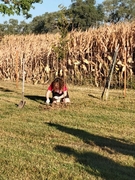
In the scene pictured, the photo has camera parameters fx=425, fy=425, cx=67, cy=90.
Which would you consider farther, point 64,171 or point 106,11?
point 106,11

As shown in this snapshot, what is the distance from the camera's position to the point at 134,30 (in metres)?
18.4

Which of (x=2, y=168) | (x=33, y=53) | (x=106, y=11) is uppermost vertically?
(x=106, y=11)

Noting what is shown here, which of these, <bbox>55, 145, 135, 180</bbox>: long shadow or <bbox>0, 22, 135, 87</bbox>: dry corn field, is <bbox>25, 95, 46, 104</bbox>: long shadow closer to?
<bbox>0, 22, 135, 87</bbox>: dry corn field

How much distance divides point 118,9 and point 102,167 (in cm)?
6192

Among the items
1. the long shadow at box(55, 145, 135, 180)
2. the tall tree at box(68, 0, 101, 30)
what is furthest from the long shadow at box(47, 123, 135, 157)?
the tall tree at box(68, 0, 101, 30)

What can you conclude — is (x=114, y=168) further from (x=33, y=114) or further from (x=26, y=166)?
(x=33, y=114)

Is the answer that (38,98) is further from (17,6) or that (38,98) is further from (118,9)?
(118,9)

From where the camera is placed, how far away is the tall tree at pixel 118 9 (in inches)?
2525

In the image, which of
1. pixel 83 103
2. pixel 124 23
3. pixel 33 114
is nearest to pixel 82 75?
pixel 124 23

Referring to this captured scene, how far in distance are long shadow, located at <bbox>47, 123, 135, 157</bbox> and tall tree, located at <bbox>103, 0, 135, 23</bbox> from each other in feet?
183

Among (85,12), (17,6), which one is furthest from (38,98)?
(85,12)

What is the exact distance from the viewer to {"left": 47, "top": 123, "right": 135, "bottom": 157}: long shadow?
7.43 meters

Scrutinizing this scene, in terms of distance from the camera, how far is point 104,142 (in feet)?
26.6

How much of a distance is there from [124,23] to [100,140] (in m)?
12.0
